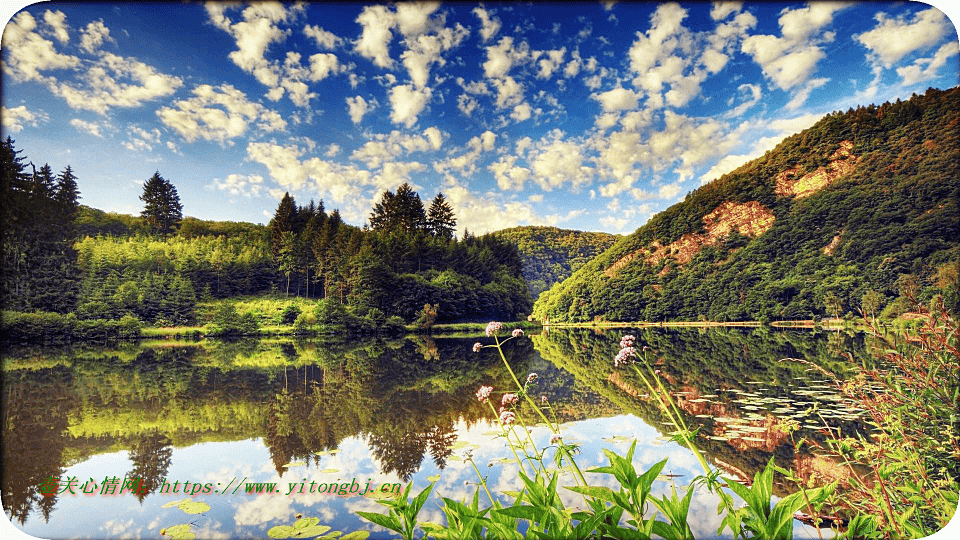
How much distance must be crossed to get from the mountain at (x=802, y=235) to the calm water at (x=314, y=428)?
3.21m

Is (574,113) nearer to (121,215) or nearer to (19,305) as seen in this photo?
(121,215)

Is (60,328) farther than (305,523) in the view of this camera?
Yes

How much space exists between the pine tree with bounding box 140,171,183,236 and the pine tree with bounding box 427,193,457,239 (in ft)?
14.0

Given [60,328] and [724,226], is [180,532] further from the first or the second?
[724,226]

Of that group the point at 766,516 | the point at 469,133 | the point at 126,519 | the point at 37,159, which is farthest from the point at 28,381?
the point at 766,516

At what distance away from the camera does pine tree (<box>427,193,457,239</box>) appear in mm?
8234

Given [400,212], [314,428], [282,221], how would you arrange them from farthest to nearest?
1. [400,212]
2. [282,221]
3. [314,428]

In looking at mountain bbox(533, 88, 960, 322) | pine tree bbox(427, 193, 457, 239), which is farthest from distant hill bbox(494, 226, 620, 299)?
pine tree bbox(427, 193, 457, 239)

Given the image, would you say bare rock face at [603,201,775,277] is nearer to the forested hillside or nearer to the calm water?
the calm water

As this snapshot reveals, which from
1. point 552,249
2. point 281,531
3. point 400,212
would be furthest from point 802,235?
point 281,531

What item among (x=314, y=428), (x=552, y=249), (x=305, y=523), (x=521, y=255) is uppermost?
(x=552, y=249)

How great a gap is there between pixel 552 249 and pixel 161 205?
31.3ft

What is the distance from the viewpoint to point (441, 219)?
9.18 meters

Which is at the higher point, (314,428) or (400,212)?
(400,212)
